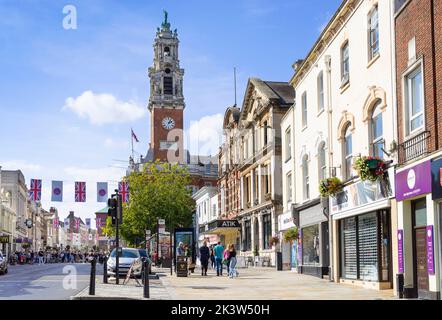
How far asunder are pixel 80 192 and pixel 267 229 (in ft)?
42.5

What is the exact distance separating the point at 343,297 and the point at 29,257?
214ft

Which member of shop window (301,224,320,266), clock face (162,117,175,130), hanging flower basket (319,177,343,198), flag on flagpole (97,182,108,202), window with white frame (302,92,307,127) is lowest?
shop window (301,224,320,266)

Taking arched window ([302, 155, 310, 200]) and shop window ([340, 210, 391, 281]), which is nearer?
shop window ([340, 210, 391, 281])

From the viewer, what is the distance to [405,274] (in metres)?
19.1

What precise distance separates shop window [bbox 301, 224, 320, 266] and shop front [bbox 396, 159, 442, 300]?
37.4 ft

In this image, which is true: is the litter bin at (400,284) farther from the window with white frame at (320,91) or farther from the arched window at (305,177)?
the arched window at (305,177)

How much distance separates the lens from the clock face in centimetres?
10825

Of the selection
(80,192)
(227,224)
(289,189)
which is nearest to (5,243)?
(227,224)

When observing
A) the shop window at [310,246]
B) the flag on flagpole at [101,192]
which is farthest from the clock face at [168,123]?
the shop window at [310,246]

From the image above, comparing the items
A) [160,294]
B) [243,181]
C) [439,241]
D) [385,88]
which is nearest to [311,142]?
[385,88]

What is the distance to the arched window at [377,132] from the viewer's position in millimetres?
21977

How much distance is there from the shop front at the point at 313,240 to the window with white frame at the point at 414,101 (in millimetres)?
8968

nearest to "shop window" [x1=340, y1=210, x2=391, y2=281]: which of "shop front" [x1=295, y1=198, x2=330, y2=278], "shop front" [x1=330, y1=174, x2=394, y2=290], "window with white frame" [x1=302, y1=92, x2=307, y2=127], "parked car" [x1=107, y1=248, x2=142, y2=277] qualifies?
"shop front" [x1=330, y1=174, x2=394, y2=290]

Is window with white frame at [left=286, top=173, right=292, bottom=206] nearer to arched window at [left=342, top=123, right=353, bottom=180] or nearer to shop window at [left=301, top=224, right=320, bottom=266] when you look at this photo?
shop window at [left=301, top=224, right=320, bottom=266]
